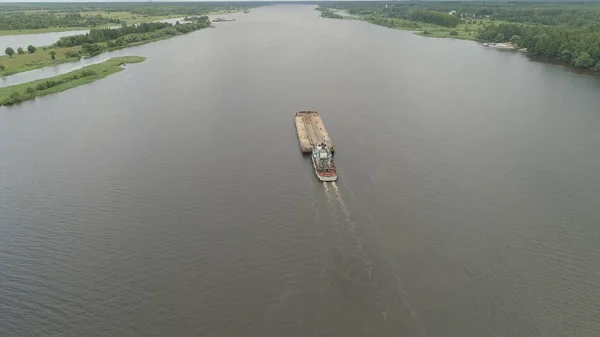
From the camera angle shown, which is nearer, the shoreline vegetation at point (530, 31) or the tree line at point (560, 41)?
the tree line at point (560, 41)

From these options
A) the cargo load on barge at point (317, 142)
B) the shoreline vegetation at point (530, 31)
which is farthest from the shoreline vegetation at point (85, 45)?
the shoreline vegetation at point (530, 31)

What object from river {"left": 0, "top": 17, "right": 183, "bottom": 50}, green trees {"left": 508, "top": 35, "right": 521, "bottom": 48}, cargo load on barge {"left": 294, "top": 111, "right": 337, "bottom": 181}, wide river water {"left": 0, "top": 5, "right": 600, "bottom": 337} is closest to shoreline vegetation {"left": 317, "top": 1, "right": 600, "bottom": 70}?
green trees {"left": 508, "top": 35, "right": 521, "bottom": 48}

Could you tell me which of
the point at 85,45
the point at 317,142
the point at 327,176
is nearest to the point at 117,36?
the point at 85,45

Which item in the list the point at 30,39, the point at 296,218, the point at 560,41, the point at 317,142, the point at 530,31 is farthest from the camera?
the point at 30,39

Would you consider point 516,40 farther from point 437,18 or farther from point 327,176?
point 327,176

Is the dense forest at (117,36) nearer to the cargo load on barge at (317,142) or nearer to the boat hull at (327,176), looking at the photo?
the cargo load on barge at (317,142)

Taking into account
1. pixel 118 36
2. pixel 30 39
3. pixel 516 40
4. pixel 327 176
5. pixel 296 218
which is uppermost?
pixel 30 39

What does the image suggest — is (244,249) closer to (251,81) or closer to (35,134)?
(35,134)
